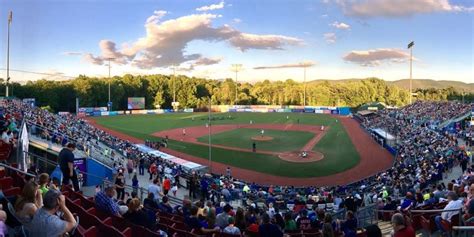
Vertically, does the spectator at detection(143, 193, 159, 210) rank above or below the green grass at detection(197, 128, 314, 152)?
above

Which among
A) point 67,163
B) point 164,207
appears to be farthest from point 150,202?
point 67,163

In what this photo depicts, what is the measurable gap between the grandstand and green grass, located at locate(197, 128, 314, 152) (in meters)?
9.89

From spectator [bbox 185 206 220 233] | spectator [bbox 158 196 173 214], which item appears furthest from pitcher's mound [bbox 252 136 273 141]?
spectator [bbox 185 206 220 233]

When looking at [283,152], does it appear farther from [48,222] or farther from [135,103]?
[135,103]

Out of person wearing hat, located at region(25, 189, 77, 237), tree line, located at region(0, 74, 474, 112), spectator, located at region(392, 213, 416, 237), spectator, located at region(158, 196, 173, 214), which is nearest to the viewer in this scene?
person wearing hat, located at region(25, 189, 77, 237)

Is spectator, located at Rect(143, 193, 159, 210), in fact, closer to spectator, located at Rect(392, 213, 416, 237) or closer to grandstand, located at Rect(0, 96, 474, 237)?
grandstand, located at Rect(0, 96, 474, 237)

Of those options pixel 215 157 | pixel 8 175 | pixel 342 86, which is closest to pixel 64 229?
pixel 8 175

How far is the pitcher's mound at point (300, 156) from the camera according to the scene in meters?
34.3

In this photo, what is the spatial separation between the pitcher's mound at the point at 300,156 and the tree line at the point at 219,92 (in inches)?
2969

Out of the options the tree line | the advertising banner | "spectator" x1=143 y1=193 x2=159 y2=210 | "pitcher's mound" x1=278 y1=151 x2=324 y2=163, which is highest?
the tree line

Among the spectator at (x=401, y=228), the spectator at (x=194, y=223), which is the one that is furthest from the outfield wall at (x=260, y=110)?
the spectator at (x=401, y=228)

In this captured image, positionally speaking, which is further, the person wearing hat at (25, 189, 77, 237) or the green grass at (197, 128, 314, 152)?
the green grass at (197, 128, 314, 152)

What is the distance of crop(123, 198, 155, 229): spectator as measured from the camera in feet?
23.5

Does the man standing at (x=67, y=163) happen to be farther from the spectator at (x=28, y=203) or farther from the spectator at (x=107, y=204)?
the spectator at (x=28, y=203)
